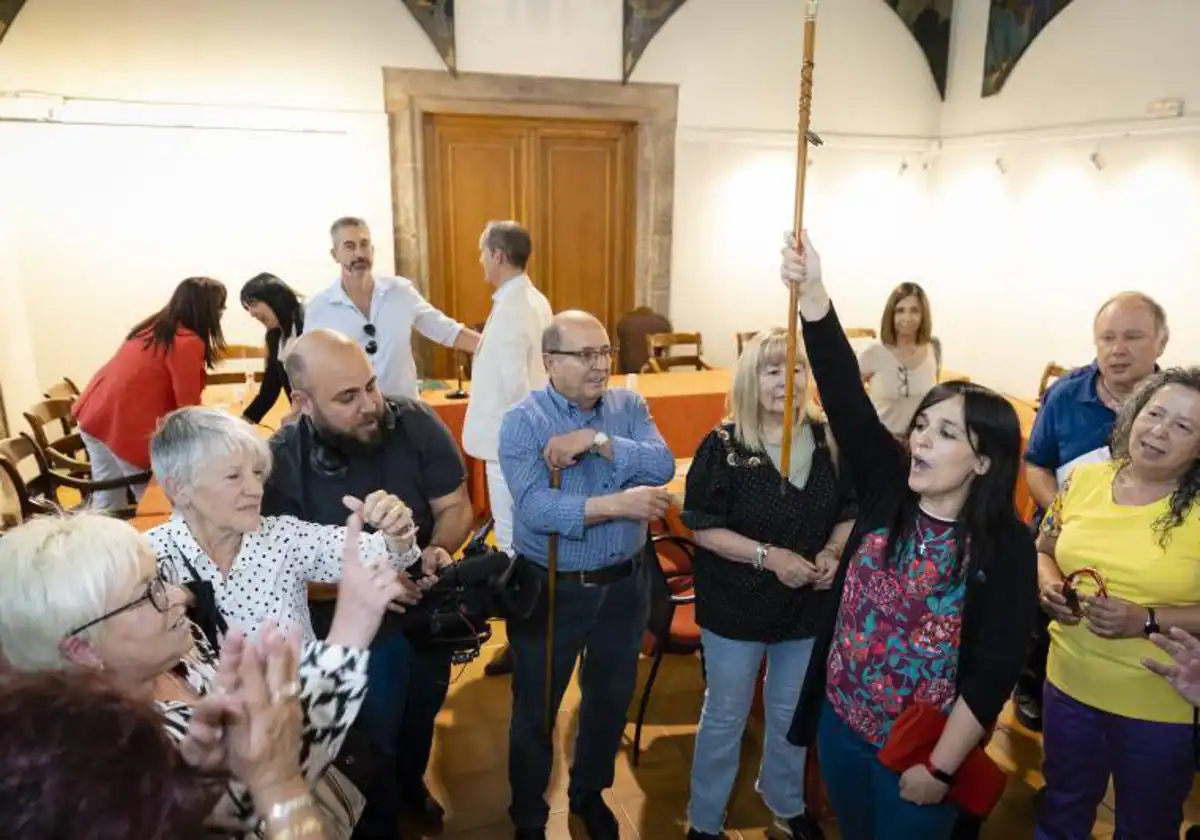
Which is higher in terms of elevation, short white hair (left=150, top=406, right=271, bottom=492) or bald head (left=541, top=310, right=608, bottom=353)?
bald head (left=541, top=310, right=608, bottom=353)

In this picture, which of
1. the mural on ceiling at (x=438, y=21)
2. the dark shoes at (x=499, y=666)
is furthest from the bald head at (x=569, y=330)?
the mural on ceiling at (x=438, y=21)

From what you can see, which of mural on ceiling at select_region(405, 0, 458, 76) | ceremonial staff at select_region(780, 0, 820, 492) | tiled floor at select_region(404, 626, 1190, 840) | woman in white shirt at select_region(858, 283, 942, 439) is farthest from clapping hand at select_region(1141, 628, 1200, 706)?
mural on ceiling at select_region(405, 0, 458, 76)

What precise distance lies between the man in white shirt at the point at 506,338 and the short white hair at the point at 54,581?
221cm

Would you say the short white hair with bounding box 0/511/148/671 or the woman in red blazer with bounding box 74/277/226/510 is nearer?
the short white hair with bounding box 0/511/148/671

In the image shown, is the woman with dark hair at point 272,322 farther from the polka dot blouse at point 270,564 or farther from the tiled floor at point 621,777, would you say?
the polka dot blouse at point 270,564

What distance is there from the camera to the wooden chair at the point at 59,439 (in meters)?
3.91

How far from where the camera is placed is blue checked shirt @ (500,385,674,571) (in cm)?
217

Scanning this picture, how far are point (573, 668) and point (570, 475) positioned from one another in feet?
1.94

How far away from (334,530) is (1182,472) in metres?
1.97

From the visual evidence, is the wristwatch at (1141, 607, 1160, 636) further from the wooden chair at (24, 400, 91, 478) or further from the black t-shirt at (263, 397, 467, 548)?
the wooden chair at (24, 400, 91, 478)

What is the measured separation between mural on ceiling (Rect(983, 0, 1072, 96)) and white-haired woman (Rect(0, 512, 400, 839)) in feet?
24.0

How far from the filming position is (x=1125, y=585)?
1828 mm

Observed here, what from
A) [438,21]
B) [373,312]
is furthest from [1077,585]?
[438,21]

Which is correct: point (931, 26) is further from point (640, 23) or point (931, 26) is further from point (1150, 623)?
point (1150, 623)
